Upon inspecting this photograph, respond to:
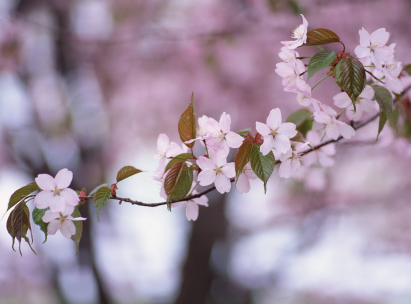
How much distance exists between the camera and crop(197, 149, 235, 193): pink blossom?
0.54 metres

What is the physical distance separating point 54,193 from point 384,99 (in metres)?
0.56

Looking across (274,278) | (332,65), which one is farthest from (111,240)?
(332,65)

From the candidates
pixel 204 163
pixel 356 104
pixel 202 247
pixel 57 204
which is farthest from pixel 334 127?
pixel 202 247

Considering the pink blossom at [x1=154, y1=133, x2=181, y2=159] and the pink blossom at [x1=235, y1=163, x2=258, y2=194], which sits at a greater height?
the pink blossom at [x1=154, y1=133, x2=181, y2=159]

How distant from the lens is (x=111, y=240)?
10.4 feet

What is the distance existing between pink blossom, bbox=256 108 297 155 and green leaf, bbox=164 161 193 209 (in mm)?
121

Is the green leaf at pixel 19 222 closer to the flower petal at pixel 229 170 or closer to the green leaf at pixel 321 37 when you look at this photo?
the flower petal at pixel 229 170

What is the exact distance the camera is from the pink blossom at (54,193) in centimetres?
55

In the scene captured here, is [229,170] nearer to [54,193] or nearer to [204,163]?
[204,163]

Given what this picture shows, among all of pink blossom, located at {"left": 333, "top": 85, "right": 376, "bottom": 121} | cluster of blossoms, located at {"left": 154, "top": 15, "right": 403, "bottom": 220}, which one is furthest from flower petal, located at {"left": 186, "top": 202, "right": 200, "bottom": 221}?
pink blossom, located at {"left": 333, "top": 85, "right": 376, "bottom": 121}

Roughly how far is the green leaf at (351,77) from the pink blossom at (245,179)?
0.60 feet

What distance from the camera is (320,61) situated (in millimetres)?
524

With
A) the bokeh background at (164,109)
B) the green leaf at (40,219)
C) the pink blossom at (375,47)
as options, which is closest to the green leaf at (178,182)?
the green leaf at (40,219)

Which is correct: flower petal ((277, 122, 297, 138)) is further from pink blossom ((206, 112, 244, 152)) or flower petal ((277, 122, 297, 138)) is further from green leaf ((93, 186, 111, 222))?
green leaf ((93, 186, 111, 222))
